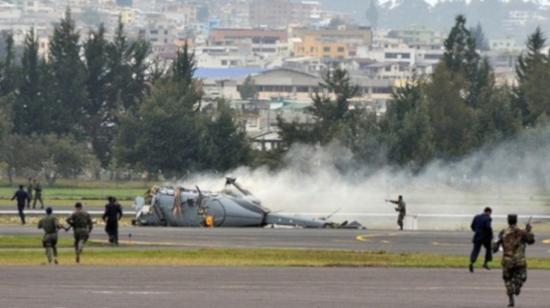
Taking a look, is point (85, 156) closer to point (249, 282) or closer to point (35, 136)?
point (35, 136)

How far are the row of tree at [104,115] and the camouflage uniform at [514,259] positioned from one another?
3849 inches

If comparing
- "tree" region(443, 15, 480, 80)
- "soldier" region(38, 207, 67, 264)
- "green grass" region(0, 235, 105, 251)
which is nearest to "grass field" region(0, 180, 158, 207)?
"tree" region(443, 15, 480, 80)

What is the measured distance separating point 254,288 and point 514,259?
682cm

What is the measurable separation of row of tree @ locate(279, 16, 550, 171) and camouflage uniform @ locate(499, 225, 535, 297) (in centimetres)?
7312

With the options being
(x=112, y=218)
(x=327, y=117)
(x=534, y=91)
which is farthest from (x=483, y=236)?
(x=534, y=91)

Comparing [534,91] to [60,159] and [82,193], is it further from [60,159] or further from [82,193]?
[82,193]

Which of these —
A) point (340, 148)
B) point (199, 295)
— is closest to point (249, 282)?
point (199, 295)

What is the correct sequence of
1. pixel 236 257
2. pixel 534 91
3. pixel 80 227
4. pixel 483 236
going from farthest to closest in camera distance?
pixel 534 91 → pixel 236 257 → pixel 80 227 → pixel 483 236

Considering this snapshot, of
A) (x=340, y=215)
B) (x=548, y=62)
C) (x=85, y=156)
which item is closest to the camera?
(x=340, y=215)

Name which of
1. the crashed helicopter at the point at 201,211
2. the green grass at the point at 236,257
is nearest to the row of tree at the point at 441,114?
the crashed helicopter at the point at 201,211

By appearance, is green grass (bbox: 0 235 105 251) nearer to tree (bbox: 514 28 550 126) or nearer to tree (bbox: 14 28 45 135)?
tree (bbox: 514 28 550 126)

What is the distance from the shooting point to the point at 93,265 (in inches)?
2142

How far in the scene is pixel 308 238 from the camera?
231 feet

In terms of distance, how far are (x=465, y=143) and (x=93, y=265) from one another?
87.6 meters
